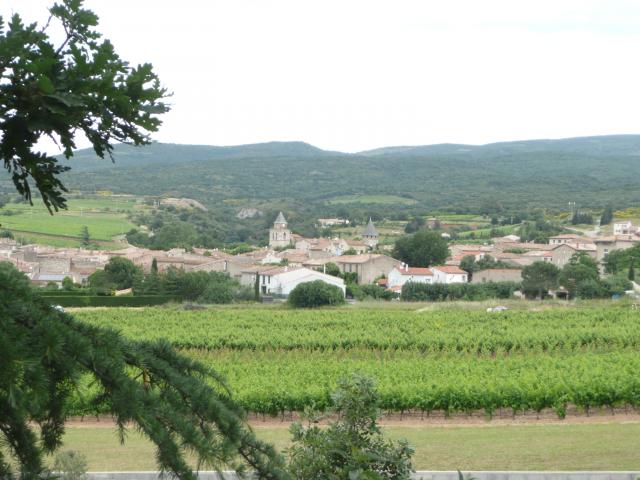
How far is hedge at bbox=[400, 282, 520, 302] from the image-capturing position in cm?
6262

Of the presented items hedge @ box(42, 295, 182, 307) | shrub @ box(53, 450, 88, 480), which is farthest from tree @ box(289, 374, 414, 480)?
hedge @ box(42, 295, 182, 307)

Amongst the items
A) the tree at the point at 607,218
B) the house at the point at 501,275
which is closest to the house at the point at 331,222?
the tree at the point at 607,218

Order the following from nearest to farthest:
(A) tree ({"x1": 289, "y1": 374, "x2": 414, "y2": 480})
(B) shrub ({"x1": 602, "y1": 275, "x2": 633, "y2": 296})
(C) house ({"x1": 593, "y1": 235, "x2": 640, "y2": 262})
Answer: (A) tree ({"x1": 289, "y1": 374, "x2": 414, "y2": 480}) < (B) shrub ({"x1": 602, "y1": 275, "x2": 633, "y2": 296}) < (C) house ({"x1": 593, "y1": 235, "x2": 640, "y2": 262})

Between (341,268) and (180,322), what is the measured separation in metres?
45.0

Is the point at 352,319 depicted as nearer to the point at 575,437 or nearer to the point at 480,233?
the point at 575,437

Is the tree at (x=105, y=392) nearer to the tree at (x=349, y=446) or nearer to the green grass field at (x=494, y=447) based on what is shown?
the tree at (x=349, y=446)

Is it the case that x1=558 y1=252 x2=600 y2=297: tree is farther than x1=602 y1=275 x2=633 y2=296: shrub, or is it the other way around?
x1=558 y1=252 x2=600 y2=297: tree

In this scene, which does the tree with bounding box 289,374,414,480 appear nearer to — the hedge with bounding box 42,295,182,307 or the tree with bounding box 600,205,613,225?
the hedge with bounding box 42,295,182,307

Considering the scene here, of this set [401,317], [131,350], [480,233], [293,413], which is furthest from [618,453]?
[480,233]

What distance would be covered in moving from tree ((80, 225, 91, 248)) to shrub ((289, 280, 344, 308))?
56.0 metres

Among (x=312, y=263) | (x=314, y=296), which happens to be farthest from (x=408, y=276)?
(x=314, y=296)

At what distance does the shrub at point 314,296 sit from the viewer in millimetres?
53562

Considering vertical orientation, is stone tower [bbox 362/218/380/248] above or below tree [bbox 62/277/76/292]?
below

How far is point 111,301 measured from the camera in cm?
5341
